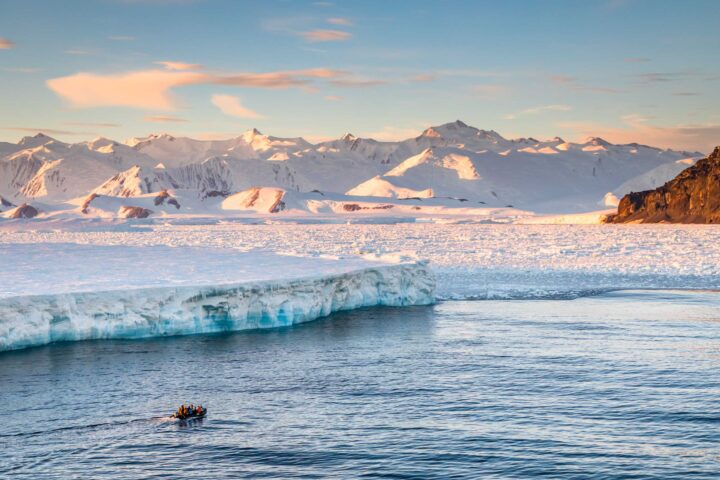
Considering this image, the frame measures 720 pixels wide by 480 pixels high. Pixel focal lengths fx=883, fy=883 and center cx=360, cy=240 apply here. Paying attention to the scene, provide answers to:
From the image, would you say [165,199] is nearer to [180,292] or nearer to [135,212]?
[135,212]

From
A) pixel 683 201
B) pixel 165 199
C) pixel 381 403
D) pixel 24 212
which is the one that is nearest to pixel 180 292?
pixel 381 403

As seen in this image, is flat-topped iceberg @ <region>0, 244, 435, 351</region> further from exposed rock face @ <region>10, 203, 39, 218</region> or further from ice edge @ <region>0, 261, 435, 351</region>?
exposed rock face @ <region>10, 203, 39, 218</region>

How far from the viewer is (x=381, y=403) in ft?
51.9

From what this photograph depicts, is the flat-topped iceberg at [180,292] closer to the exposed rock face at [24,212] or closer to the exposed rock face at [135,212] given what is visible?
the exposed rock face at [135,212]

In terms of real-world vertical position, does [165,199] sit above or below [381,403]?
above

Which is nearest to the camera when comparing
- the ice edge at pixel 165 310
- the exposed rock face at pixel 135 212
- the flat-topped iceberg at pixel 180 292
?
the ice edge at pixel 165 310

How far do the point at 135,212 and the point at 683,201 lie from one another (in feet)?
280

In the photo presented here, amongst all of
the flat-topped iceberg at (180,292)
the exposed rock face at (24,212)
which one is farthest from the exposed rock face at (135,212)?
the flat-topped iceberg at (180,292)

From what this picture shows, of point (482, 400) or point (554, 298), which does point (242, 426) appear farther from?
point (554, 298)

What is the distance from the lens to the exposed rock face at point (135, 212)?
144 metres

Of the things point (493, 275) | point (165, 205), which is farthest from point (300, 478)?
point (165, 205)

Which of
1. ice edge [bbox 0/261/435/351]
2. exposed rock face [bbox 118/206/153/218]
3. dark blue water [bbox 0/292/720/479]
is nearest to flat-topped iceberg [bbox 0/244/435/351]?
ice edge [bbox 0/261/435/351]

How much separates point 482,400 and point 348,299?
46.2 feet

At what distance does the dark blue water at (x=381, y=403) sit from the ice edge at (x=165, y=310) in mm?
603
